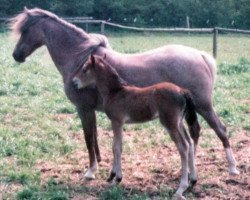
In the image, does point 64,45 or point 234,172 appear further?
point 64,45

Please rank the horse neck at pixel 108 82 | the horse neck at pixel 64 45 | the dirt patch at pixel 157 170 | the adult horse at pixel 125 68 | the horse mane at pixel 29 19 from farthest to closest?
the horse mane at pixel 29 19 → the horse neck at pixel 64 45 → the adult horse at pixel 125 68 → the horse neck at pixel 108 82 → the dirt patch at pixel 157 170

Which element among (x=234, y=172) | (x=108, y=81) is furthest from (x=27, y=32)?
(x=234, y=172)

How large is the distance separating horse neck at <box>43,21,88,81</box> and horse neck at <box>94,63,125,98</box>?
0.55 m

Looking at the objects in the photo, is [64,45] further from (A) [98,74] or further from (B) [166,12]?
(B) [166,12]

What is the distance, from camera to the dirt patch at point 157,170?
5672 mm

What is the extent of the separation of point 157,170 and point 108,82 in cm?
131

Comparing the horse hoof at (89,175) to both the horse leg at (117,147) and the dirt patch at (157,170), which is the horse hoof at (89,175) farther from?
the horse leg at (117,147)

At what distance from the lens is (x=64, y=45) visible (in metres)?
6.52

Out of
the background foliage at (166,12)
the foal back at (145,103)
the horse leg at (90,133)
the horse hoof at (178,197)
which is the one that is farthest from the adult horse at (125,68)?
the background foliage at (166,12)

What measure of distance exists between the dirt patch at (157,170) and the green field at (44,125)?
76mm

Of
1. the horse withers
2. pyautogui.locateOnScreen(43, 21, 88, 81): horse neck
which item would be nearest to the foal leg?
the horse withers

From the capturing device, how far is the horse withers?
17.9 ft

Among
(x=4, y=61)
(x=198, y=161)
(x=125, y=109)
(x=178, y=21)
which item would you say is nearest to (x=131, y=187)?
(x=125, y=109)

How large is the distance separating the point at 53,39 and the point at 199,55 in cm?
182
